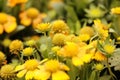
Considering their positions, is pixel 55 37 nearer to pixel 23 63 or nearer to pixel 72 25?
pixel 23 63

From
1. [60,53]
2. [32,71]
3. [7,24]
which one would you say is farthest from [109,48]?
[7,24]

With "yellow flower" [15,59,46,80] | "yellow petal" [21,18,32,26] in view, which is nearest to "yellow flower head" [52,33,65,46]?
"yellow flower" [15,59,46,80]

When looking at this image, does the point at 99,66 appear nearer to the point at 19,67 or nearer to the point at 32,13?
the point at 19,67

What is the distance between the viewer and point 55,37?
4.82ft

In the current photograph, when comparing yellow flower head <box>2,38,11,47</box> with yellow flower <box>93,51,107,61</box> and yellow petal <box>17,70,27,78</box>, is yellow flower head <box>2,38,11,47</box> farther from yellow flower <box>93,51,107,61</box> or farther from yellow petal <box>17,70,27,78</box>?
yellow flower <box>93,51,107,61</box>

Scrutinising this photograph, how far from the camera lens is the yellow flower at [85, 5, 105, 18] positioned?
2031 mm

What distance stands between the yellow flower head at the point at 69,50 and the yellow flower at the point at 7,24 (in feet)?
2.48

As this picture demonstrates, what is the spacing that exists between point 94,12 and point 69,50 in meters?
0.76

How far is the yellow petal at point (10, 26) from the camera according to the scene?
209 centimetres

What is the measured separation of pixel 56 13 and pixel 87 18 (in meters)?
0.34

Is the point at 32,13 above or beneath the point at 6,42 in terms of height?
above

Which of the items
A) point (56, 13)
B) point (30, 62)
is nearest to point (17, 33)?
point (56, 13)

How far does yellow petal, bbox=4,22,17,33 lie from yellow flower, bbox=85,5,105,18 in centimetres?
40

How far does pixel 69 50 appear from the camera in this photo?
52.1 inches
